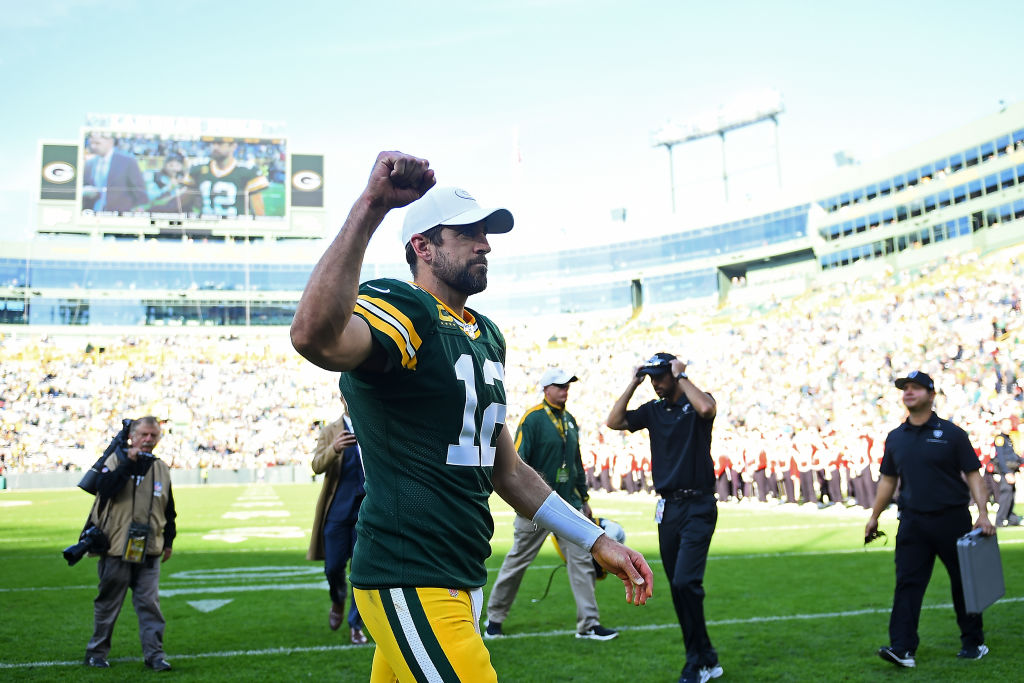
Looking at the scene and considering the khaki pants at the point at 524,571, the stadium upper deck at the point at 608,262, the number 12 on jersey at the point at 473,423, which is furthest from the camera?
the stadium upper deck at the point at 608,262

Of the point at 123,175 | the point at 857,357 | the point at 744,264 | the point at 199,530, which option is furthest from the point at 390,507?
the point at 123,175

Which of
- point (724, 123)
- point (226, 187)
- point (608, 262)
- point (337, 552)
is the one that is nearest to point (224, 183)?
point (226, 187)

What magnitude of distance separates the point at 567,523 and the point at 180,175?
2518 inches

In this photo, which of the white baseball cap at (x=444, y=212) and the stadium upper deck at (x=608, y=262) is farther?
the stadium upper deck at (x=608, y=262)

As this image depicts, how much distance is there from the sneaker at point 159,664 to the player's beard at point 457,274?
4891 mm

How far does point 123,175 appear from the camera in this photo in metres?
61.2

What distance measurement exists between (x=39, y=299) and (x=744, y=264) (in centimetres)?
4898

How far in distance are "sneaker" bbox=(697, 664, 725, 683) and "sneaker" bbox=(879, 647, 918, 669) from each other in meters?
1.13

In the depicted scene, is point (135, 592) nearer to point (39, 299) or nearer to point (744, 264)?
point (744, 264)

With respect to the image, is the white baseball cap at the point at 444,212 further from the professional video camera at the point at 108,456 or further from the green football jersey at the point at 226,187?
the green football jersey at the point at 226,187

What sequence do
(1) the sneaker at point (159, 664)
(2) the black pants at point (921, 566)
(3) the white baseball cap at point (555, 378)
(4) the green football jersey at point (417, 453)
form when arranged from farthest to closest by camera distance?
(3) the white baseball cap at point (555, 378) → (1) the sneaker at point (159, 664) → (2) the black pants at point (921, 566) → (4) the green football jersey at point (417, 453)

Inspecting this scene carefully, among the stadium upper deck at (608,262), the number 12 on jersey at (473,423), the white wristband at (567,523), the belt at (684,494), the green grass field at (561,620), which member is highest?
the stadium upper deck at (608,262)

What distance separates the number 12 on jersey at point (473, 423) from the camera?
105 inches

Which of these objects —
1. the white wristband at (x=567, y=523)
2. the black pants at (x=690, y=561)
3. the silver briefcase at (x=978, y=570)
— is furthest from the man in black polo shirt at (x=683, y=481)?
the white wristband at (x=567, y=523)
